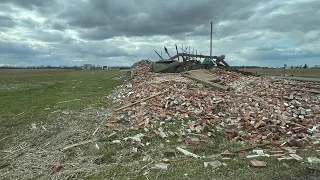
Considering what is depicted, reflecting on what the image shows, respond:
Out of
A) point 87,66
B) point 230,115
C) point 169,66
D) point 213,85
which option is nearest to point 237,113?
point 230,115

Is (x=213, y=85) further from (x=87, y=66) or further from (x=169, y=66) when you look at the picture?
(x=87, y=66)

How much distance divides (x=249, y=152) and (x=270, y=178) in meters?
1.27

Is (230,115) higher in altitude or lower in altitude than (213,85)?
lower

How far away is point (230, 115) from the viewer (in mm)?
8078

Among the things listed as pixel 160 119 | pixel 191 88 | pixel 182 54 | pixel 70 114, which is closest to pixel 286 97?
pixel 191 88

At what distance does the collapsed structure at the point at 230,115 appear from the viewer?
6.51m

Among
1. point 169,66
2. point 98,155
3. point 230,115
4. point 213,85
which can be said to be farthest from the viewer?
point 169,66

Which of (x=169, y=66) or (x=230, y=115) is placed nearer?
(x=230, y=115)

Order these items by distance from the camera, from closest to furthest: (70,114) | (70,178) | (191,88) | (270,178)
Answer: (270,178), (70,178), (70,114), (191,88)

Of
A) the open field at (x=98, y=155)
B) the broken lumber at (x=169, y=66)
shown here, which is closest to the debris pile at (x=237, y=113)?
the open field at (x=98, y=155)

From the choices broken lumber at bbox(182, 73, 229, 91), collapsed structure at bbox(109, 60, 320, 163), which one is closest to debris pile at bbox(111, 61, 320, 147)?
collapsed structure at bbox(109, 60, 320, 163)

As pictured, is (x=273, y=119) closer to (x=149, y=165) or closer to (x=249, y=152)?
(x=249, y=152)

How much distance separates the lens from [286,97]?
991cm

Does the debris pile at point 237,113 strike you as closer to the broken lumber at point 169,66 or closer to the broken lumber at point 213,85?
the broken lumber at point 213,85
